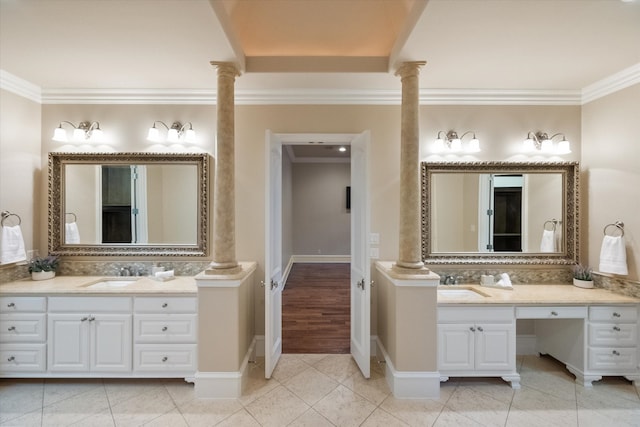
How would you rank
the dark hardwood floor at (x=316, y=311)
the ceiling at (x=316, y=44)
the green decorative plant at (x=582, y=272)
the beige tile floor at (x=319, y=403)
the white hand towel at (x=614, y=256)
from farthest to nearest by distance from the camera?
the dark hardwood floor at (x=316, y=311), the green decorative plant at (x=582, y=272), the white hand towel at (x=614, y=256), the beige tile floor at (x=319, y=403), the ceiling at (x=316, y=44)

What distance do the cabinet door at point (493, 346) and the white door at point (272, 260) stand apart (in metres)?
1.83

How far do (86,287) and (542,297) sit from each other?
4.12 metres

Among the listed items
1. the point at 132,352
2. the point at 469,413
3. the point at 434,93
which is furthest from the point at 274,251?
the point at 434,93

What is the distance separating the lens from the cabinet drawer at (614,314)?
2.50 meters

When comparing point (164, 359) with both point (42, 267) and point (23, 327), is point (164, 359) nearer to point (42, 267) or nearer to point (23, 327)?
point (23, 327)

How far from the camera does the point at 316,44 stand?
2.64 metres

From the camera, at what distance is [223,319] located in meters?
2.36

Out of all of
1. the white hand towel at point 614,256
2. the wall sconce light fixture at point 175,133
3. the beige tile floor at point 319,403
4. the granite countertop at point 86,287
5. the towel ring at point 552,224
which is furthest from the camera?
the towel ring at point 552,224

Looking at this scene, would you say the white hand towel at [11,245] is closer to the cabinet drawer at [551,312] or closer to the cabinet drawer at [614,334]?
the cabinet drawer at [551,312]

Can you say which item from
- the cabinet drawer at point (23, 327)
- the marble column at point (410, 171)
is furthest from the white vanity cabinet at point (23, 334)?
the marble column at point (410, 171)

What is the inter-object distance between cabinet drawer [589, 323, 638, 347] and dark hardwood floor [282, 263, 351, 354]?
2.29 m

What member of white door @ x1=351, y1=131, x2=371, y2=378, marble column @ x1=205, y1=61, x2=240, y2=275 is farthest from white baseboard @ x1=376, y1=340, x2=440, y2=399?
marble column @ x1=205, y1=61, x2=240, y2=275

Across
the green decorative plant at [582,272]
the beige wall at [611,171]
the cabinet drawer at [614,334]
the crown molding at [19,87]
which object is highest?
the crown molding at [19,87]

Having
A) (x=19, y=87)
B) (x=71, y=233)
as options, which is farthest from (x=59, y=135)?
(x=71, y=233)
